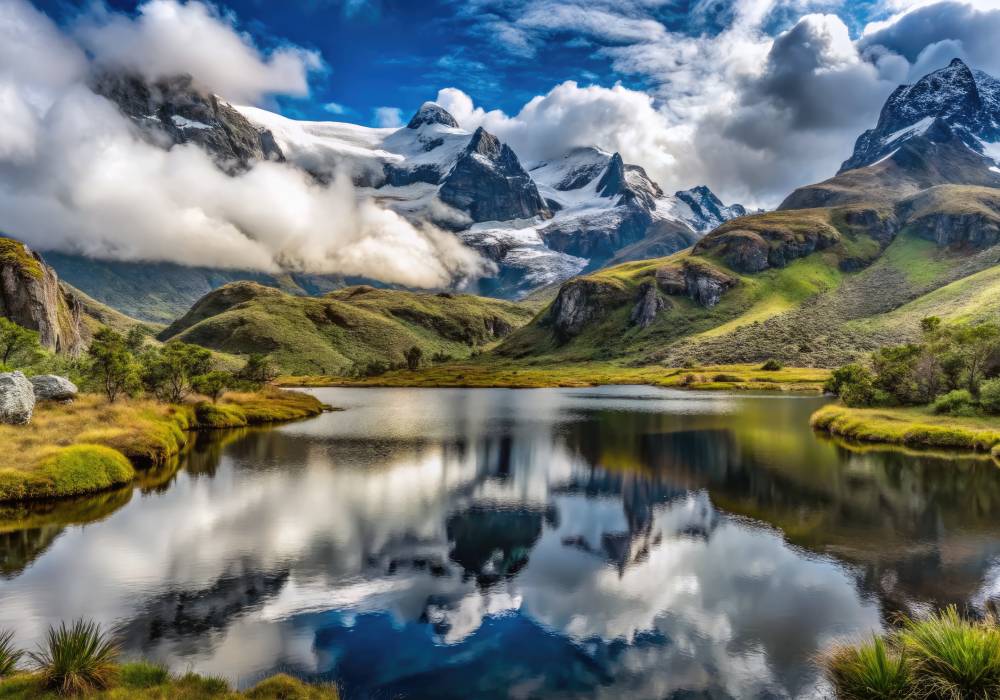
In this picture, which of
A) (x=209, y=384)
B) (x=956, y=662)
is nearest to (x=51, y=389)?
(x=209, y=384)

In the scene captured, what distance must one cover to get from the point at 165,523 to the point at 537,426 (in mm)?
62222

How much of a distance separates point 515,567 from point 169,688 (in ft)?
57.2

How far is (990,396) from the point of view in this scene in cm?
6744

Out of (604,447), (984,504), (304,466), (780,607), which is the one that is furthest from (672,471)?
(304,466)

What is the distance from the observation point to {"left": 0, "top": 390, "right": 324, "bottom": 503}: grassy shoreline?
40719 millimetres

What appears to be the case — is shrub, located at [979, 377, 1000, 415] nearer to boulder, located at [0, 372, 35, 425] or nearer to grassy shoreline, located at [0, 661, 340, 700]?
grassy shoreline, located at [0, 661, 340, 700]

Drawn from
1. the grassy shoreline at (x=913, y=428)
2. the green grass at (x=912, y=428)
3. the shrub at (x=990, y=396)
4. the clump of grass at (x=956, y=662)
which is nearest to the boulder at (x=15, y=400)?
the clump of grass at (x=956, y=662)

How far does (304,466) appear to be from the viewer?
57.5 meters

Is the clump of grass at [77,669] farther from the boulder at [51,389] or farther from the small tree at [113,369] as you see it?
the small tree at [113,369]

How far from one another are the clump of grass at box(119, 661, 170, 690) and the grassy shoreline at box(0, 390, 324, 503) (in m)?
31.2

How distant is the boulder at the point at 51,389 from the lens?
183 feet

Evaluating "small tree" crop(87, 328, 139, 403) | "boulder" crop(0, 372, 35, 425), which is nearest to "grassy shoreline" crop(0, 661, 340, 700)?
"boulder" crop(0, 372, 35, 425)

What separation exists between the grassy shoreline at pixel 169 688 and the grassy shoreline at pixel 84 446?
31467 millimetres

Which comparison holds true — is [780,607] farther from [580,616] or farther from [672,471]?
[672,471]
